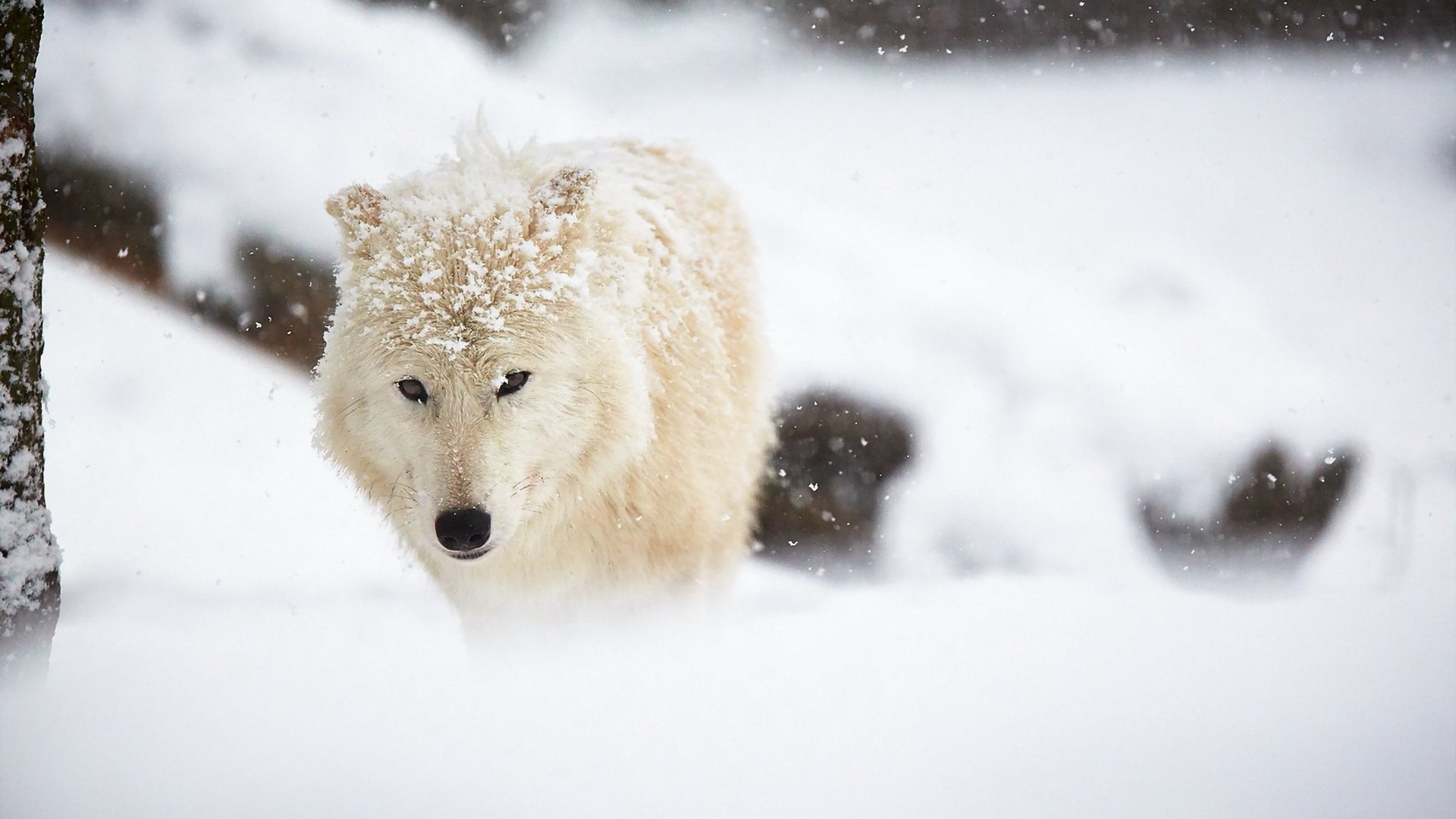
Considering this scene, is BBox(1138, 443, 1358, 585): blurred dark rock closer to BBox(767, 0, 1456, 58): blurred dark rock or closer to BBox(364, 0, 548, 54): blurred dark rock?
BBox(767, 0, 1456, 58): blurred dark rock

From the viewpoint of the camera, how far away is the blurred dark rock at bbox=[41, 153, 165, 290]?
426cm

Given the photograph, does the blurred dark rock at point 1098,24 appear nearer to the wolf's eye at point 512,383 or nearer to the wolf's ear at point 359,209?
the wolf's ear at point 359,209

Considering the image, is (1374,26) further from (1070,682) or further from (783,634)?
(783,634)

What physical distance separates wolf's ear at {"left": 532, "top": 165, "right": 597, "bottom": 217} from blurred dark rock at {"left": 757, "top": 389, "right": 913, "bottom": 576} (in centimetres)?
251

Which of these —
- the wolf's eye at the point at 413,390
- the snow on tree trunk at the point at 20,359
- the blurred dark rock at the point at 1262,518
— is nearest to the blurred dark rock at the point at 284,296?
the snow on tree trunk at the point at 20,359

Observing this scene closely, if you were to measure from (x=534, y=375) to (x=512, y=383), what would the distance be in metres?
0.06

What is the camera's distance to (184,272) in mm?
4301

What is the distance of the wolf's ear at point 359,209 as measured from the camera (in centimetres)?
222

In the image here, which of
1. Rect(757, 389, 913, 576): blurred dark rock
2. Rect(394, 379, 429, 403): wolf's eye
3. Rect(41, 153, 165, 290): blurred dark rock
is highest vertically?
Rect(41, 153, 165, 290): blurred dark rock

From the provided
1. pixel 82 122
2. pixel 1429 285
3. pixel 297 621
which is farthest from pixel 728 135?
pixel 1429 285

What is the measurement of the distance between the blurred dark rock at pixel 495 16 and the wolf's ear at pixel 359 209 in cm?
366

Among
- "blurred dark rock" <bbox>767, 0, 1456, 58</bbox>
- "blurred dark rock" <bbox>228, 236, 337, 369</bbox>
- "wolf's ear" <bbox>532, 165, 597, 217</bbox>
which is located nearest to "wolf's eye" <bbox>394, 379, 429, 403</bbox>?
"wolf's ear" <bbox>532, 165, 597, 217</bbox>

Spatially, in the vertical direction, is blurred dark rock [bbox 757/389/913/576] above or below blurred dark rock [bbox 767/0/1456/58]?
below

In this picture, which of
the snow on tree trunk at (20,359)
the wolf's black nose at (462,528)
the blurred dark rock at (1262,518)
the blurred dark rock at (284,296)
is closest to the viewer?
the wolf's black nose at (462,528)
